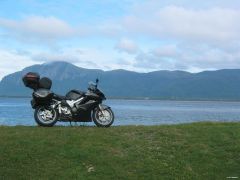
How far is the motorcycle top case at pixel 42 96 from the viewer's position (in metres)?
16.1

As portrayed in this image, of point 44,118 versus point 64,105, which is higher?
point 64,105

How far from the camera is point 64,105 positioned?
16500 mm

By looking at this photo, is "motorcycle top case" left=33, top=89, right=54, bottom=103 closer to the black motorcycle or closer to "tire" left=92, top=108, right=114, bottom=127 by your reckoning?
the black motorcycle

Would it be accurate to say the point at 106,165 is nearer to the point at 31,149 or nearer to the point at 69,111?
the point at 31,149

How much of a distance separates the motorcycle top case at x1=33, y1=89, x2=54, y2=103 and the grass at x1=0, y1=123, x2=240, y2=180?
967 millimetres

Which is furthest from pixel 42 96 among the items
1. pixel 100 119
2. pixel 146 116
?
pixel 146 116

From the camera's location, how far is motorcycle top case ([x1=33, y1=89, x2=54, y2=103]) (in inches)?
634

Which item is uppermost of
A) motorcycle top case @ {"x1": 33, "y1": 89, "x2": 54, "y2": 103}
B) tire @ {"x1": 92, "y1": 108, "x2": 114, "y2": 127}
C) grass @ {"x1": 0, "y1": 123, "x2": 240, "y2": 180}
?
motorcycle top case @ {"x1": 33, "y1": 89, "x2": 54, "y2": 103}

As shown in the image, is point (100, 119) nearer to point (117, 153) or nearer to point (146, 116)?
point (117, 153)

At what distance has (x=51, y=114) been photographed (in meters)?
16.3

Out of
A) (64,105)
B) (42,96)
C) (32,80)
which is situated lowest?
(64,105)

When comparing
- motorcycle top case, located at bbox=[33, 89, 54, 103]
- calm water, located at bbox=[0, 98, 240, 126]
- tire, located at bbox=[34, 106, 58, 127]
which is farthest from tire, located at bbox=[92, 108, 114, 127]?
calm water, located at bbox=[0, 98, 240, 126]

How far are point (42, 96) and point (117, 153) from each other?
3657mm

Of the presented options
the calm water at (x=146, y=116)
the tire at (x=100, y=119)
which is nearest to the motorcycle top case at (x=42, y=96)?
the tire at (x=100, y=119)
